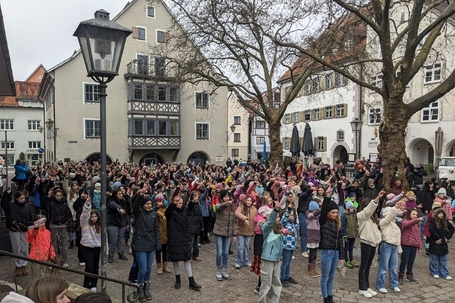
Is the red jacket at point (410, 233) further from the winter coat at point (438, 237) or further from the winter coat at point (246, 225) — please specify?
the winter coat at point (246, 225)

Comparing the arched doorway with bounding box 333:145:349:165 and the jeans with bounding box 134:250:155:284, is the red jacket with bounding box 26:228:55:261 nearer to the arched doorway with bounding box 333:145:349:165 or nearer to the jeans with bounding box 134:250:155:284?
the jeans with bounding box 134:250:155:284

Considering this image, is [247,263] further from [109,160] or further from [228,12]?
[109,160]

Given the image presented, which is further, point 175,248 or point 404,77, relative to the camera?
point 404,77

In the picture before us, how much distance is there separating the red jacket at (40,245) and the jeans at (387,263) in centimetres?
616

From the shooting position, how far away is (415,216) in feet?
22.2

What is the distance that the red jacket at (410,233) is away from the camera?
6660mm

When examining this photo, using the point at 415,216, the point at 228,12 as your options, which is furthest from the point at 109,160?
the point at 415,216

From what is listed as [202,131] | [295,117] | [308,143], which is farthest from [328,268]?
[295,117]

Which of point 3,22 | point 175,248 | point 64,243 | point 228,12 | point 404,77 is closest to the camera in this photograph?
point 3,22

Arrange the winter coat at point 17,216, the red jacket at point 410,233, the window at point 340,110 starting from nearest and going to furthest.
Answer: the red jacket at point 410,233 → the winter coat at point 17,216 → the window at point 340,110

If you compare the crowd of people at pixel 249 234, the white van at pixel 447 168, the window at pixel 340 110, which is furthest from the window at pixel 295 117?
the crowd of people at pixel 249 234

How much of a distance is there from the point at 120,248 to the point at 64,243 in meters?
1.28

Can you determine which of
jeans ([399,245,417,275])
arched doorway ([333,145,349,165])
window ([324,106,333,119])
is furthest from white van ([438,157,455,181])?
jeans ([399,245,417,275])

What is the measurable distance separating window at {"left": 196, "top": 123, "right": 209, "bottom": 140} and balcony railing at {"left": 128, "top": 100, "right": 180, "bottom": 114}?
3028 millimetres
